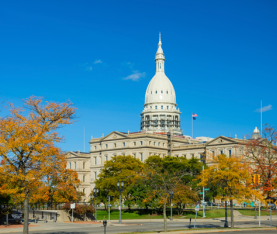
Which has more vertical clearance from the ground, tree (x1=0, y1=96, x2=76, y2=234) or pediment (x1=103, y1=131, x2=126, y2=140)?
pediment (x1=103, y1=131, x2=126, y2=140)

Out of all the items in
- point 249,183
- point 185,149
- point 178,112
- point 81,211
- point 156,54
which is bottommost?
point 81,211

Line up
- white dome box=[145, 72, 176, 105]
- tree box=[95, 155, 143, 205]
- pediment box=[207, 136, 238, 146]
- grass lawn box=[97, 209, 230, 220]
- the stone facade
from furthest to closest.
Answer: white dome box=[145, 72, 176, 105] < the stone facade < pediment box=[207, 136, 238, 146] < tree box=[95, 155, 143, 205] < grass lawn box=[97, 209, 230, 220]

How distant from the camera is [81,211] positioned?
2271 inches

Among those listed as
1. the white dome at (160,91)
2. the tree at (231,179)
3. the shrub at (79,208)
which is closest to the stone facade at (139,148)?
the white dome at (160,91)

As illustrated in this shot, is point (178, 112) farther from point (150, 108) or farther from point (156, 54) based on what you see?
point (156, 54)

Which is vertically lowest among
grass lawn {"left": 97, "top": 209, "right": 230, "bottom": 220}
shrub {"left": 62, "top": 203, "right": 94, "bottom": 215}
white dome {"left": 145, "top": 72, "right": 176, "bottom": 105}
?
grass lawn {"left": 97, "top": 209, "right": 230, "bottom": 220}

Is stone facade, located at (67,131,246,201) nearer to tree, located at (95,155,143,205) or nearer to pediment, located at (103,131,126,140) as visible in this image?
pediment, located at (103,131,126,140)

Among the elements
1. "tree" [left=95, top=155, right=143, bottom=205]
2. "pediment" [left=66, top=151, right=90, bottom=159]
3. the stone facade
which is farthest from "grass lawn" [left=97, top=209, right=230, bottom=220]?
"pediment" [left=66, top=151, right=90, bottom=159]

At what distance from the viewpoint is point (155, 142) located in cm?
14125

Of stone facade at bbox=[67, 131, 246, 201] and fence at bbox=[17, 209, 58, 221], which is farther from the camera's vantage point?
stone facade at bbox=[67, 131, 246, 201]

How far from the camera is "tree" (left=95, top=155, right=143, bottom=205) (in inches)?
3361

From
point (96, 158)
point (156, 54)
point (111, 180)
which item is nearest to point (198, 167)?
point (111, 180)

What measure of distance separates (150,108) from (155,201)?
103 m

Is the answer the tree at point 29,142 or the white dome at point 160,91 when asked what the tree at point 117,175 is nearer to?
the tree at point 29,142
